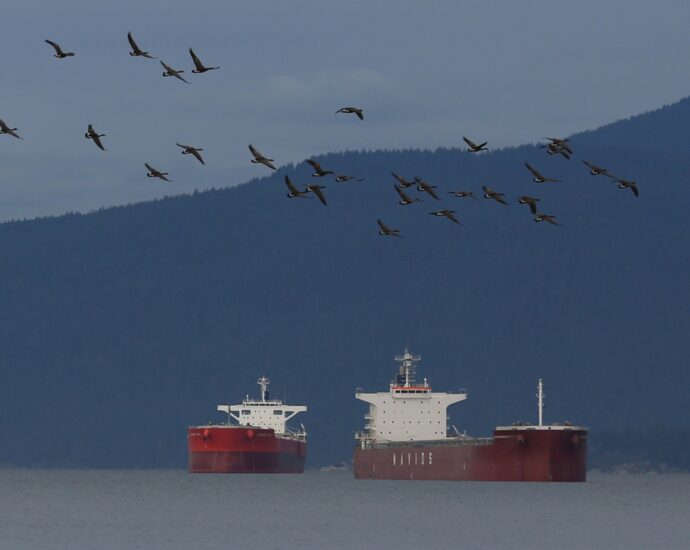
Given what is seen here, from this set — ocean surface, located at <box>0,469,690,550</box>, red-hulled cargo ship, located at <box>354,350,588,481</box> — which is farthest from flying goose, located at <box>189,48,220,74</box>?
red-hulled cargo ship, located at <box>354,350,588,481</box>

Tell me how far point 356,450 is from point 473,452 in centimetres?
2453

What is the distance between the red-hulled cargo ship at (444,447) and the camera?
167625 mm

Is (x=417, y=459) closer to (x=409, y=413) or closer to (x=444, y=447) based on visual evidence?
(x=444, y=447)

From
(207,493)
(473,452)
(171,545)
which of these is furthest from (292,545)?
(473,452)

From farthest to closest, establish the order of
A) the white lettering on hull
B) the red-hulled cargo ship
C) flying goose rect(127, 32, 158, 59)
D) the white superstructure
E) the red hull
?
the white superstructure
the white lettering on hull
the red-hulled cargo ship
the red hull
flying goose rect(127, 32, 158, 59)

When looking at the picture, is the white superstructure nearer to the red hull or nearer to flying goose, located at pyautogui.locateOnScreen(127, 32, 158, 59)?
the red hull

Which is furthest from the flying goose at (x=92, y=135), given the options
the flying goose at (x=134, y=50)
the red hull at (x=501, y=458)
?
the red hull at (x=501, y=458)

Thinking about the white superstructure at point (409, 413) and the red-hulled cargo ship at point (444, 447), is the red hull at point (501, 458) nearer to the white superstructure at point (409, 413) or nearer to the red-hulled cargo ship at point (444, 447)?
the red-hulled cargo ship at point (444, 447)

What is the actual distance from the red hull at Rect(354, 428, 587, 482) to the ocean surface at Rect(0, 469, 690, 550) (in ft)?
5.59

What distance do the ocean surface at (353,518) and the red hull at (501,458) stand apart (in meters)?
1.70

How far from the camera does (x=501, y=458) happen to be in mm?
170125

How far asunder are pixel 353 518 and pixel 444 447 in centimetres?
5917

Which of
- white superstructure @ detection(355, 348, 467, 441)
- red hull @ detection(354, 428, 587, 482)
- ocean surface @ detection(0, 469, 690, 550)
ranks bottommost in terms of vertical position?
ocean surface @ detection(0, 469, 690, 550)

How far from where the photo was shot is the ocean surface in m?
98.9
